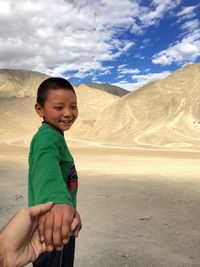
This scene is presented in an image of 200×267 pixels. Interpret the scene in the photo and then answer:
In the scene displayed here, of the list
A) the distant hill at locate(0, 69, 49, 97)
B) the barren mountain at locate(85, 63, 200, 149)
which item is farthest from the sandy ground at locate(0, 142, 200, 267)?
the distant hill at locate(0, 69, 49, 97)

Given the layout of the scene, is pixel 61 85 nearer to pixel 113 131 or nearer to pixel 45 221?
pixel 45 221

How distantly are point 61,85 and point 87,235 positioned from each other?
432cm

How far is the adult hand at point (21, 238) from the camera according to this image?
1.07m

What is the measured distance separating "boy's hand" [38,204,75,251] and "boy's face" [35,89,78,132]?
0.74 m

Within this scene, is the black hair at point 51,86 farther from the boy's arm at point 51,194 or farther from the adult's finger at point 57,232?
the adult's finger at point 57,232

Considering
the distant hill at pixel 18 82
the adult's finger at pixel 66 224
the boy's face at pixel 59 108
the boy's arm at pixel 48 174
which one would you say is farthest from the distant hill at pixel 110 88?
the adult's finger at pixel 66 224

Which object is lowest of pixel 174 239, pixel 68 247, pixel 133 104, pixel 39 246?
pixel 174 239

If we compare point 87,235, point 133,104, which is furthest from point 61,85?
point 133,104

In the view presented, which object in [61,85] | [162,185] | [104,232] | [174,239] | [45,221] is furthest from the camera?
[162,185]

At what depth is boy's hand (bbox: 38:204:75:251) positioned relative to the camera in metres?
1.17

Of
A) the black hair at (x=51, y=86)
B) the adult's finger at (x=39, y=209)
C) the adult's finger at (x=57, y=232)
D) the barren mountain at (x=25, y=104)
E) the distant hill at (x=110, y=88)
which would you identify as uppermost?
the distant hill at (x=110, y=88)

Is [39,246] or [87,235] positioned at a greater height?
[39,246]

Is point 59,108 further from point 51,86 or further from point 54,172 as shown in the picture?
point 54,172

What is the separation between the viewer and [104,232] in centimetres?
590
